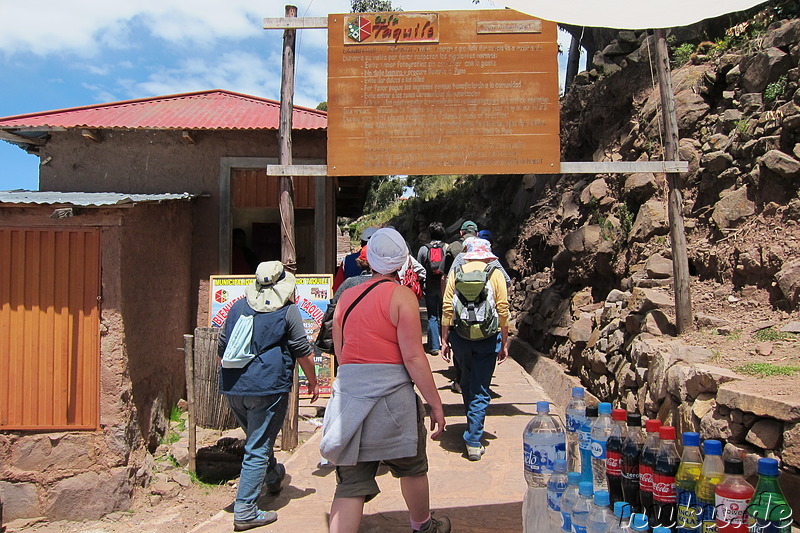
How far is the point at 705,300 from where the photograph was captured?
6676 mm

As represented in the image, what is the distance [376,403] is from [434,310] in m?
6.14

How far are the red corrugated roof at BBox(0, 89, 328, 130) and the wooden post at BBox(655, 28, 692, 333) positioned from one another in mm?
3892

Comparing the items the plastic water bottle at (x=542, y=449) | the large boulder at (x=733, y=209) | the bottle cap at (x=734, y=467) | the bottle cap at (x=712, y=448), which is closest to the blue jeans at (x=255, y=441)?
the plastic water bottle at (x=542, y=449)

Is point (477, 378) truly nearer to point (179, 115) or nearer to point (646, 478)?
point (646, 478)

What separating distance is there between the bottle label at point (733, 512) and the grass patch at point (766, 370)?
8.28ft

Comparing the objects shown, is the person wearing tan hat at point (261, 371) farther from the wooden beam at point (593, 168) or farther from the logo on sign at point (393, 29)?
the logo on sign at point (393, 29)

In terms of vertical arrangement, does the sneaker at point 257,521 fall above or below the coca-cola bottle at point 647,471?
below

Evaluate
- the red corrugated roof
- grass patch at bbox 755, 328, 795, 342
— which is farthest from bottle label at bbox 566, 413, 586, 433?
the red corrugated roof

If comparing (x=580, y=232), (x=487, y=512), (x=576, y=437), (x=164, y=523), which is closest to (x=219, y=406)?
(x=164, y=523)

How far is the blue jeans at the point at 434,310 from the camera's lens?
366 inches

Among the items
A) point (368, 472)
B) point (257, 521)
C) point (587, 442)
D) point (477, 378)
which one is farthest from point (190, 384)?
A: point (587, 442)

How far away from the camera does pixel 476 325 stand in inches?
211

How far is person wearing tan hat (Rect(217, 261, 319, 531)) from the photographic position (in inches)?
171

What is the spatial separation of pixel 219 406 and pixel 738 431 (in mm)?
4716
